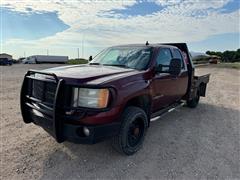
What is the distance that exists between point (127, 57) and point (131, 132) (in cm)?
154

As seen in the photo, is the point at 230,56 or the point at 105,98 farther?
the point at 230,56

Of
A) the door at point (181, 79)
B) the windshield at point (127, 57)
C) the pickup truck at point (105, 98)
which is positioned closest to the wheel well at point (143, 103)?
the pickup truck at point (105, 98)

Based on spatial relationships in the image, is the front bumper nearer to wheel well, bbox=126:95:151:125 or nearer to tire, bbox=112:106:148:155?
tire, bbox=112:106:148:155

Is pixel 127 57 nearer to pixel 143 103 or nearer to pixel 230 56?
pixel 143 103

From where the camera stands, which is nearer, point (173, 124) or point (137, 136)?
point (137, 136)

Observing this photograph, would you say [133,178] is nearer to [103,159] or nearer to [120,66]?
[103,159]

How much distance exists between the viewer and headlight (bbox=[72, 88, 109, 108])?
306 centimetres

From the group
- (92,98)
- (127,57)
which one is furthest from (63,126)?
(127,57)

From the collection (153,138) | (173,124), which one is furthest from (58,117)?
(173,124)

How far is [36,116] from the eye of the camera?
354 centimetres

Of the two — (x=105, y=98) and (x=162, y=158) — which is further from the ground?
(x=105, y=98)

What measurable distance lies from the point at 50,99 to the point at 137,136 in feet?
5.30

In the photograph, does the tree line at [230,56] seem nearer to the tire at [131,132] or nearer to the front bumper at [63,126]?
the tire at [131,132]

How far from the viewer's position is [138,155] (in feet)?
12.4
